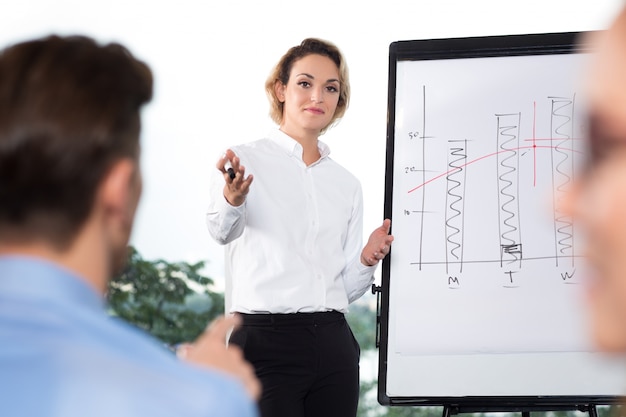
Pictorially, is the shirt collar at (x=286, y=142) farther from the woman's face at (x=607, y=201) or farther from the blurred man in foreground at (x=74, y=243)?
the woman's face at (x=607, y=201)

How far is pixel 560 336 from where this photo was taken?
2496 mm

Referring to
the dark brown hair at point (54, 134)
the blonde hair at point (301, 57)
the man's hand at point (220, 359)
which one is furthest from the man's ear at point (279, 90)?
the dark brown hair at point (54, 134)

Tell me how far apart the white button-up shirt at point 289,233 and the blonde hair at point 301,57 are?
0.49 ft

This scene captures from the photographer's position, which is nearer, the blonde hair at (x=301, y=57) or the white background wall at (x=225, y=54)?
the blonde hair at (x=301, y=57)

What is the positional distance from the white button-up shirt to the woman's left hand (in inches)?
1.5

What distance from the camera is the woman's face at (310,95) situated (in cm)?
267

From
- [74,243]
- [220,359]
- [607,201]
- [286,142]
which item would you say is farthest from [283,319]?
[607,201]

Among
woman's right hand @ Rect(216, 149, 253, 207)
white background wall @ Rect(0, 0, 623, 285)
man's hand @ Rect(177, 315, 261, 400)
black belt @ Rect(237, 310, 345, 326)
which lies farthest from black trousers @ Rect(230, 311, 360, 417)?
white background wall @ Rect(0, 0, 623, 285)

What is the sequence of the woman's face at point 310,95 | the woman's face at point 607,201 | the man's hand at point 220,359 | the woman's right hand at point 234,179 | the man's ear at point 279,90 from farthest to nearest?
the man's ear at point 279,90 < the woman's face at point 310,95 < the woman's right hand at point 234,179 < the man's hand at point 220,359 < the woman's face at point 607,201

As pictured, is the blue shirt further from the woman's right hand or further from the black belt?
the black belt

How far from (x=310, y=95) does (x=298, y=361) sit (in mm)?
806

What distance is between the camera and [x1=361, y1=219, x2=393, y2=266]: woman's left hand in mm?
2555

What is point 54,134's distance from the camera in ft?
2.35

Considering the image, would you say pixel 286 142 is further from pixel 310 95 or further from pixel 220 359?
pixel 220 359
